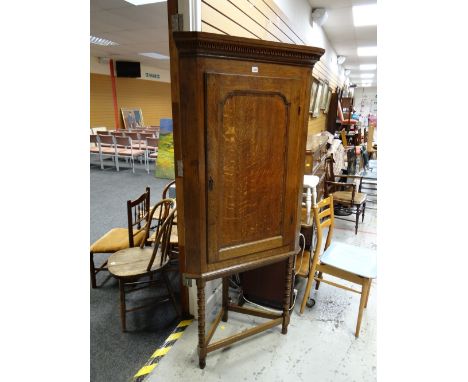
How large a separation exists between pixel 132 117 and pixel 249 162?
436 inches

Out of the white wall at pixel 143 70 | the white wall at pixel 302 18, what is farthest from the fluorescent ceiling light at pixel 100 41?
the white wall at pixel 302 18

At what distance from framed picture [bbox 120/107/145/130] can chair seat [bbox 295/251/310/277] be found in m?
9.89

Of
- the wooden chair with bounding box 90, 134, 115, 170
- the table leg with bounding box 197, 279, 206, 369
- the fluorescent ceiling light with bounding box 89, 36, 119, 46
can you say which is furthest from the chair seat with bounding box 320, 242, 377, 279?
the fluorescent ceiling light with bounding box 89, 36, 119, 46

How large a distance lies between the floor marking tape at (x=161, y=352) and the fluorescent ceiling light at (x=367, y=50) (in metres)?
9.18

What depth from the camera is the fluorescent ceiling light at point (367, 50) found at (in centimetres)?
859

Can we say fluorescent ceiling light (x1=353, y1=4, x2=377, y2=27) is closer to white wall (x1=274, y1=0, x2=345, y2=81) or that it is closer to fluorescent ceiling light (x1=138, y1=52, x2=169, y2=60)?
white wall (x1=274, y1=0, x2=345, y2=81)

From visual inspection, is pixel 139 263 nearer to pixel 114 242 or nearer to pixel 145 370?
pixel 114 242

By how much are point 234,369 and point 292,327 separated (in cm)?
56

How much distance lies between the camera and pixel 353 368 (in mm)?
1814

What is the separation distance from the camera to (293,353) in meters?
1.92

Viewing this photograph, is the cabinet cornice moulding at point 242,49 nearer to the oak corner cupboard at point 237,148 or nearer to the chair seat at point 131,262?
the oak corner cupboard at point 237,148
